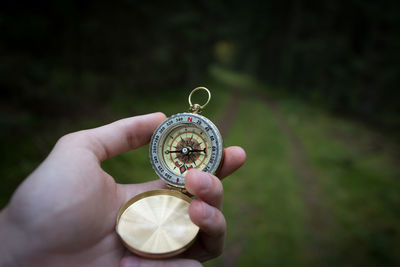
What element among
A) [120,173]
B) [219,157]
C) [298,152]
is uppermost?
[219,157]

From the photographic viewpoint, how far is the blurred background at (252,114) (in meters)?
5.54

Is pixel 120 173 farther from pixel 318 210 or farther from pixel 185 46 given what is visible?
pixel 185 46

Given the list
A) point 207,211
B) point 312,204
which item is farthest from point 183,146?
point 312,204

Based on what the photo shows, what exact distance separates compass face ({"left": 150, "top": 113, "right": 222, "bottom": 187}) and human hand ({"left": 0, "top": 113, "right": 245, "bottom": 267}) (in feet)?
1.45

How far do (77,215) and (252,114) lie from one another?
44.2 ft

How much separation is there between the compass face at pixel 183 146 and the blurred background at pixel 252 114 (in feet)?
9.14

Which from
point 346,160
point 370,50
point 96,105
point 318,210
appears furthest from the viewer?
point 370,50

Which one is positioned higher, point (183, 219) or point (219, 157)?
point (219, 157)

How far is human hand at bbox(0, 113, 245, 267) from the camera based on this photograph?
7.11ft

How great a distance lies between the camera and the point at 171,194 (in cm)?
273

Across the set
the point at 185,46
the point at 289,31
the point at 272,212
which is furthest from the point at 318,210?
the point at 289,31

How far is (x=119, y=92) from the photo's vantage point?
1084cm

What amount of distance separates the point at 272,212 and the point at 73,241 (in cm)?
484

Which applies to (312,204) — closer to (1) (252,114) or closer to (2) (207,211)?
(2) (207,211)
